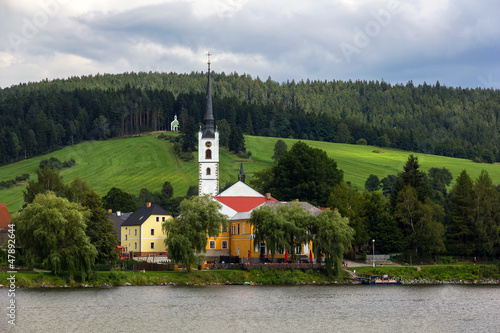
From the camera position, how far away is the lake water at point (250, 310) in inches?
1597

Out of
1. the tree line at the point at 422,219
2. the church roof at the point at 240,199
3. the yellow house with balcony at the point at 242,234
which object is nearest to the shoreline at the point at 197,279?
the yellow house with balcony at the point at 242,234

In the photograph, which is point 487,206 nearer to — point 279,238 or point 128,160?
point 279,238

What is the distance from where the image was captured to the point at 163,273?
64.9 m

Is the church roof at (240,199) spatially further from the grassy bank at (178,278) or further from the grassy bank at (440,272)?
the grassy bank at (178,278)

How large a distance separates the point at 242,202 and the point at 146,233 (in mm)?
13866

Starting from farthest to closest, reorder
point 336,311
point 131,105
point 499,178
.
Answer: point 131,105 → point 499,178 → point 336,311

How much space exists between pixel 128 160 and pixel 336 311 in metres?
121

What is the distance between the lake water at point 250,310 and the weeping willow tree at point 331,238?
250 inches

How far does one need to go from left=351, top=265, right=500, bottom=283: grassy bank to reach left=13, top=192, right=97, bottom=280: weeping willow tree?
30805mm

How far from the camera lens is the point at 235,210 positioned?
87875 mm

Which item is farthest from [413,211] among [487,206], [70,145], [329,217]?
[70,145]

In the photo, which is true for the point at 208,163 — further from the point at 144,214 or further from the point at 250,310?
the point at 250,310

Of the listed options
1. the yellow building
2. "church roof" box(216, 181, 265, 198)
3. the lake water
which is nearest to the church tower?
"church roof" box(216, 181, 265, 198)

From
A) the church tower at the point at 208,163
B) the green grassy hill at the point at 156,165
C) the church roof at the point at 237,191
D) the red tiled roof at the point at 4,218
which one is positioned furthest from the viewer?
the green grassy hill at the point at 156,165
